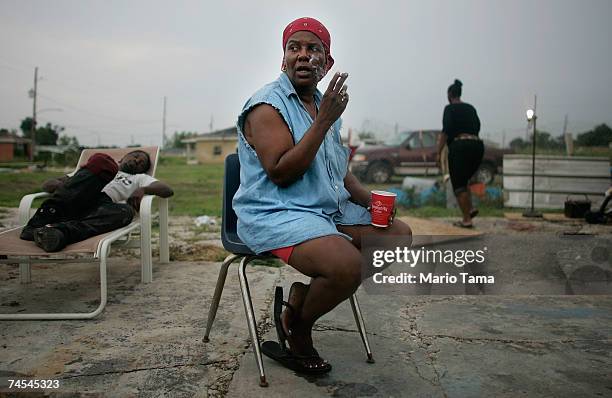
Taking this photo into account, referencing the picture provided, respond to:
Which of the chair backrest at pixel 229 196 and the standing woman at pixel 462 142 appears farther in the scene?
the standing woman at pixel 462 142

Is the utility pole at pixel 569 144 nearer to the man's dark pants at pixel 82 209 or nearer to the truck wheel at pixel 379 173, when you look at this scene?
the truck wheel at pixel 379 173

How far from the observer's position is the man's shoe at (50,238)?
9.94 feet

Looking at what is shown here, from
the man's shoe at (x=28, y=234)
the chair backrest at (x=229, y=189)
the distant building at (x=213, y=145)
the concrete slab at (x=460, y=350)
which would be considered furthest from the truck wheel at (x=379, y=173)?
the distant building at (x=213, y=145)

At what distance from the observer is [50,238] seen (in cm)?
304

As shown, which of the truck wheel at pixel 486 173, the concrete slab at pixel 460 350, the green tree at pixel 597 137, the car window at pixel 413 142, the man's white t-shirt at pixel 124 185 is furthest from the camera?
the car window at pixel 413 142

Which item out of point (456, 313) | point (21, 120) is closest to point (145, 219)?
point (456, 313)

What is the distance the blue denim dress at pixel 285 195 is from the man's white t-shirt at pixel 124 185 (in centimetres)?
228

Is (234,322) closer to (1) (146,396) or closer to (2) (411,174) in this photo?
(1) (146,396)

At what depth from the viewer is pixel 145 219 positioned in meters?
3.75

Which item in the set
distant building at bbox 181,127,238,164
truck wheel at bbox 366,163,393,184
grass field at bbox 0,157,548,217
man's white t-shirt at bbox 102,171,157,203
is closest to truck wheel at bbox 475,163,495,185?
grass field at bbox 0,157,548,217

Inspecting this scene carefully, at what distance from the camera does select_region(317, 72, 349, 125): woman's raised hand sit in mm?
1953

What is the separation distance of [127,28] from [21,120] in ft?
6.47

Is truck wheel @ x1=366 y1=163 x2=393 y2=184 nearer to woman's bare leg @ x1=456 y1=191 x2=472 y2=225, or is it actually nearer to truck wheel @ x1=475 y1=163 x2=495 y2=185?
truck wheel @ x1=475 y1=163 x2=495 y2=185

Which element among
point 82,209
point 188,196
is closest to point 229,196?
point 82,209
